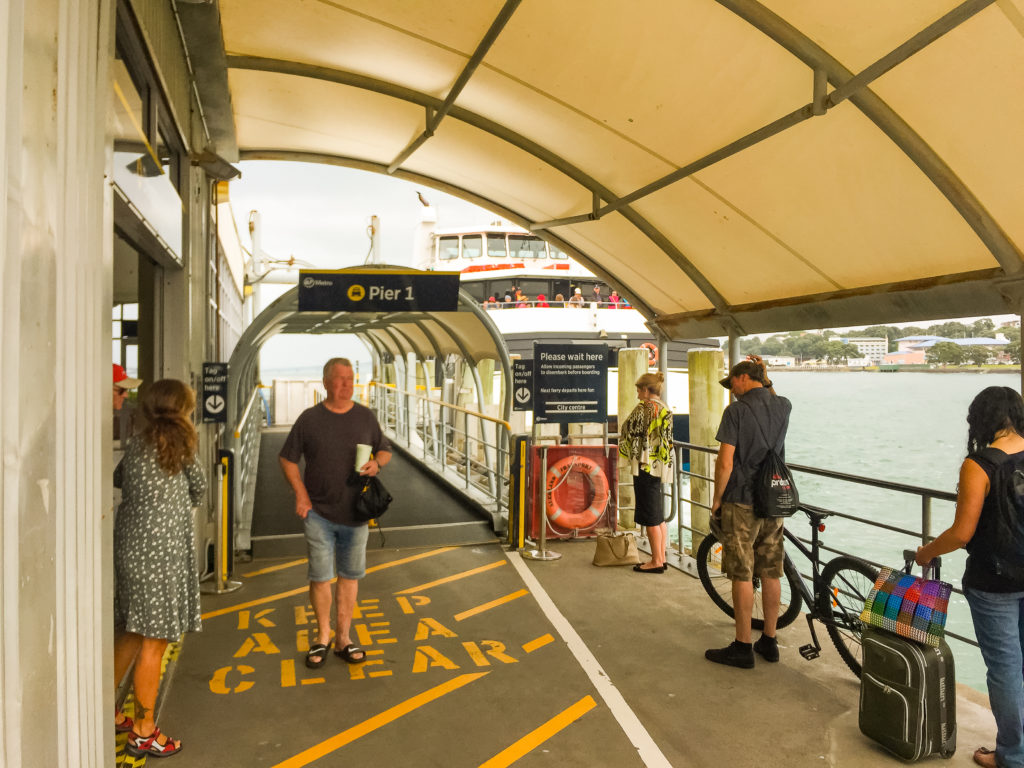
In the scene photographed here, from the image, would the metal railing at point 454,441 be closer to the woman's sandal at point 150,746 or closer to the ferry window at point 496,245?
the woman's sandal at point 150,746

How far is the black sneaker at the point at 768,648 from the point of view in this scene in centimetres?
464

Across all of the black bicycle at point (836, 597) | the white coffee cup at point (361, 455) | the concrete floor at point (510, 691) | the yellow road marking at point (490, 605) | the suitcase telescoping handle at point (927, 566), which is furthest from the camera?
the yellow road marking at point (490, 605)

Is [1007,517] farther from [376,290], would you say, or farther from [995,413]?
[376,290]

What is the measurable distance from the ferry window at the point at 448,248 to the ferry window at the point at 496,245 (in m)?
1.25

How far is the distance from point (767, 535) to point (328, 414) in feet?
9.03

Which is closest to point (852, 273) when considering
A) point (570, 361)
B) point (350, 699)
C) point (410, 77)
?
point (570, 361)

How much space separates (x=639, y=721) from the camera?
3.84 meters

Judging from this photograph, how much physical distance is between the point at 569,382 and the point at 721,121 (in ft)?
11.0

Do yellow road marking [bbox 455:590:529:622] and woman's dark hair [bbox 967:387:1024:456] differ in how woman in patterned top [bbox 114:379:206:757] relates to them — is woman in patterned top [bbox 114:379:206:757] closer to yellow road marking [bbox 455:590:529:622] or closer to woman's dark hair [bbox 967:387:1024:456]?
yellow road marking [bbox 455:590:529:622]

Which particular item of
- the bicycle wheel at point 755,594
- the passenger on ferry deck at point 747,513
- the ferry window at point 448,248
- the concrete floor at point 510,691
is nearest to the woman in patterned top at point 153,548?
the concrete floor at point 510,691

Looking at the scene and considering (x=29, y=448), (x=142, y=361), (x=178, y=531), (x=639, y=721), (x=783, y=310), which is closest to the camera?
(x=29, y=448)

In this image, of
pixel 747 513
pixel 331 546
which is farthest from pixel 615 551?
pixel 331 546

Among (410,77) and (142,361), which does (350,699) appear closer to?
(142,361)

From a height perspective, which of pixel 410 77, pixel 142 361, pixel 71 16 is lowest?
pixel 142 361
